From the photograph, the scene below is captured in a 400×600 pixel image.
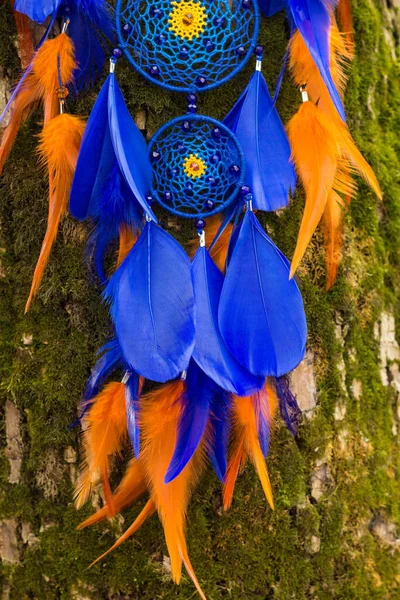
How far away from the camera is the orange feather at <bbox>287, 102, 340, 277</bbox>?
110 centimetres

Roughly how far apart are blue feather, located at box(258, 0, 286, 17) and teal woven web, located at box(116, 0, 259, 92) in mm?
35

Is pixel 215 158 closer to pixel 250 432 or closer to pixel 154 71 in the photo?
pixel 154 71

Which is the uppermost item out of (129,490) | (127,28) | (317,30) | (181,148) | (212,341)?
(127,28)

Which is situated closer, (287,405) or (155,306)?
(155,306)

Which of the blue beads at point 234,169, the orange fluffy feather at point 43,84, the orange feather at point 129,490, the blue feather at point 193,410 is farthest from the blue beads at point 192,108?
the orange feather at point 129,490

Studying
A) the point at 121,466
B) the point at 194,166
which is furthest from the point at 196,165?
the point at 121,466

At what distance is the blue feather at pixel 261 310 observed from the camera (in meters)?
1.08

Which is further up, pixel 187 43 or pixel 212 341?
pixel 187 43

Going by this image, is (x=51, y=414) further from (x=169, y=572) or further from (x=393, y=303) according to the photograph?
(x=393, y=303)

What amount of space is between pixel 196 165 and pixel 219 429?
1.72 feet

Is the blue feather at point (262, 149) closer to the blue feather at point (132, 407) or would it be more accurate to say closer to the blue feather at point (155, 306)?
the blue feather at point (155, 306)

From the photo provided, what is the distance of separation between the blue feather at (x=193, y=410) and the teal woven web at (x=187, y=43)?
57 centimetres

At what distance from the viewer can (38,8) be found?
1060 mm

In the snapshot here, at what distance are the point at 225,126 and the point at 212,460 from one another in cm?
67
